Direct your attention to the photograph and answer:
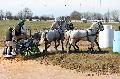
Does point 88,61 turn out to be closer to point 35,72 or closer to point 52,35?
point 35,72

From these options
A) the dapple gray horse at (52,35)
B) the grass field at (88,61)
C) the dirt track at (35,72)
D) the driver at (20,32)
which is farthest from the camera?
the dapple gray horse at (52,35)

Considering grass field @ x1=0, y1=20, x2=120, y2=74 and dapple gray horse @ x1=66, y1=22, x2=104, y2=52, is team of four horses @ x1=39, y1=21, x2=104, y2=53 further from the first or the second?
grass field @ x1=0, y1=20, x2=120, y2=74

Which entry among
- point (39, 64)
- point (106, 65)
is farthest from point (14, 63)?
point (106, 65)

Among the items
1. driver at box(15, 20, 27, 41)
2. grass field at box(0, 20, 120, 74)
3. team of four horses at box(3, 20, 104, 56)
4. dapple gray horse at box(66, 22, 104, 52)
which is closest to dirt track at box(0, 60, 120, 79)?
grass field at box(0, 20, 120, 74)

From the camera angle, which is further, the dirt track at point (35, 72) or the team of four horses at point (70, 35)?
the team of four horses at point (70, 35)

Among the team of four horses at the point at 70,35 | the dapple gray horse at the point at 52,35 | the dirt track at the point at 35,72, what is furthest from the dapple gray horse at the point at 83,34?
the dirt track at the point at 35,72

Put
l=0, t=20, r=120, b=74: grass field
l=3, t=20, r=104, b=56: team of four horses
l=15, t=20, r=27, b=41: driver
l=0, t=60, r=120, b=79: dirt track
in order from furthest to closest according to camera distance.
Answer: l=15, t=20, r=27, b=41: driver, l=3, t=20, r=104, b=56: team of four horses, l=0, t=20, r=120, b=74: grass field, l=0, t=60, r=120, b=79: dirt track

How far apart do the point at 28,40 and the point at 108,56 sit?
16.2 ft

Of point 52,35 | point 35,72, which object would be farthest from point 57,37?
point 35,72

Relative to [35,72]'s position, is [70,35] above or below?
above

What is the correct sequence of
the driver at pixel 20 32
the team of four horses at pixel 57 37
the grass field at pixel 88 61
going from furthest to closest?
the driver at pixel 20 32 → the team of four horses at pixel 57 37 → the grass field at pixel 88 61

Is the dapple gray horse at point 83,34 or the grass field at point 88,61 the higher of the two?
the dapple gray horse at point 83,34

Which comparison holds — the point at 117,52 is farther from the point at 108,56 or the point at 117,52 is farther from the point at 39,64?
the point at 39,64

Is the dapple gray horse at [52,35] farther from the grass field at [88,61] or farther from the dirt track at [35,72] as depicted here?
the dirt track at [35,72]
